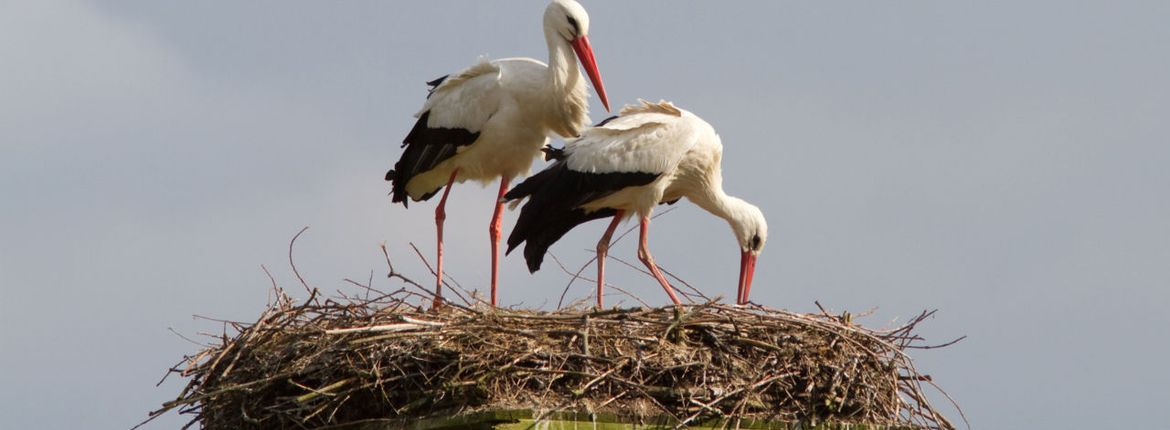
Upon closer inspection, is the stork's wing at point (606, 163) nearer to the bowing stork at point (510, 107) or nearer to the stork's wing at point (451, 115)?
the bowing stork at point (510, 107)

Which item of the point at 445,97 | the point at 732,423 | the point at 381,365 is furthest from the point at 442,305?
the point at 445,97

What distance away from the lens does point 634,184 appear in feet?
31.3

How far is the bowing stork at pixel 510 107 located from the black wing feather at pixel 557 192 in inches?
16.5

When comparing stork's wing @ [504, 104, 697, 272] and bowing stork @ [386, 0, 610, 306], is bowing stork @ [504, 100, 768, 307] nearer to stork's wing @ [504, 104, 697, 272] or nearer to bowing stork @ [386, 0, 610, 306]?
stork's wing @ [504, 104, 697, 272]

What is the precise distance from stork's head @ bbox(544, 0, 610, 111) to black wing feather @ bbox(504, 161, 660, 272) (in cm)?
64

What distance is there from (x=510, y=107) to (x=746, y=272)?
1.69 m

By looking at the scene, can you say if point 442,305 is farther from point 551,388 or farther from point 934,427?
point 934,427

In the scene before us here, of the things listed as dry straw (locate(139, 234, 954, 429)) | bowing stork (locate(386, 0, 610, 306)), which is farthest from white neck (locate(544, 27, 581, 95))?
dry straw (locate(139, 234, 954, 429))

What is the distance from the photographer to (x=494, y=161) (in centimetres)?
1024

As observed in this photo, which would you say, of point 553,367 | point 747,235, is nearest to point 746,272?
point 747,235

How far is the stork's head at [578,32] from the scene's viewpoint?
10.0m

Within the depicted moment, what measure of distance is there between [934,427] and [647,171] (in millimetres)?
2392

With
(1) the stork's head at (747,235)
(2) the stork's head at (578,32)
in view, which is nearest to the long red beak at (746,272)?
(1) the stork's head at (747,235)

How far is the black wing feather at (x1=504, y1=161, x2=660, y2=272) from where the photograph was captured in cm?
945
